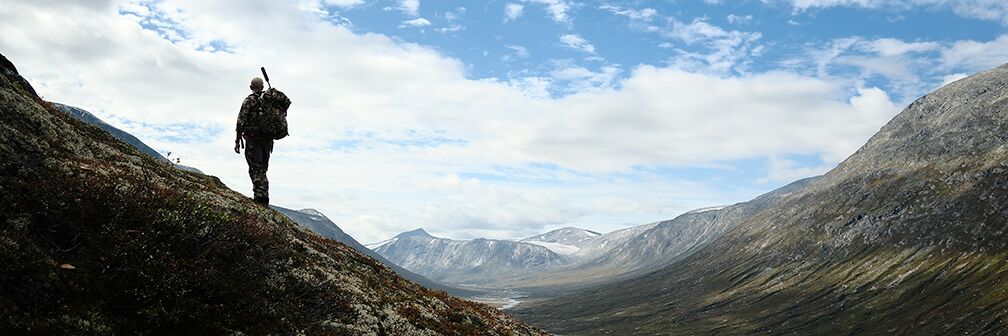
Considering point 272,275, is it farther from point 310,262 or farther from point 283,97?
point 283,97

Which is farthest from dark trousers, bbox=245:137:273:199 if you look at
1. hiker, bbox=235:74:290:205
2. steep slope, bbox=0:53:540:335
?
steep slope, bbox=0:53:540:335

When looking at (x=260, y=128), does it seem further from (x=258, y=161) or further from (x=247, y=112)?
(x=258, y=161)

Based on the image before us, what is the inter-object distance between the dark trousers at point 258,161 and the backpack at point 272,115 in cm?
47

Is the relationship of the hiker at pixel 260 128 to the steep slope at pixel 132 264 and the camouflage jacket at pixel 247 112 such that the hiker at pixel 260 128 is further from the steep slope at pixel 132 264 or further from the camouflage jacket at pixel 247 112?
the steep slope at pixel 132 264

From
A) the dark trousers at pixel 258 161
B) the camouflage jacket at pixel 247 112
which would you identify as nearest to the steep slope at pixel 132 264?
the camouflage jacket at pixel 247 112

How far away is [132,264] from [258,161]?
41.2ft

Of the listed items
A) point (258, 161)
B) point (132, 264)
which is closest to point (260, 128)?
point (258, 161)

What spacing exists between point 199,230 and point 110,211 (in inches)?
64.7

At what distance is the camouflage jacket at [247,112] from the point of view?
69.9 ft

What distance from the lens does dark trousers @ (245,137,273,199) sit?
21.9 metres

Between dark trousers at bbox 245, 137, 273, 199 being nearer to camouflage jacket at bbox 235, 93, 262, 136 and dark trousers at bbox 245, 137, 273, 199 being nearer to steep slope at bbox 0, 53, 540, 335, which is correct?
camouflage jacket at bbox 235, 93, 262, 136

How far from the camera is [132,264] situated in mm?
10305

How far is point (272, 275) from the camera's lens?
13.1 metres

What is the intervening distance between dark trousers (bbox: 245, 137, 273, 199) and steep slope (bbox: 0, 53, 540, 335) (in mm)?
5264
